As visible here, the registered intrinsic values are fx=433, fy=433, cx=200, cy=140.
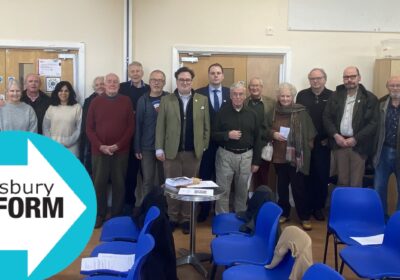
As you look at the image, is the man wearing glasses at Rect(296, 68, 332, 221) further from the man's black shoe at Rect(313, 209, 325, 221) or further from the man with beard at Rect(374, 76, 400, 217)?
the man with beard at Rect(374, 76, 400, 217)

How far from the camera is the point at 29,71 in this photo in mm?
4805

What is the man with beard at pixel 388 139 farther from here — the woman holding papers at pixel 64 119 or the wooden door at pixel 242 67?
the woman holding papers at pixel 64 119

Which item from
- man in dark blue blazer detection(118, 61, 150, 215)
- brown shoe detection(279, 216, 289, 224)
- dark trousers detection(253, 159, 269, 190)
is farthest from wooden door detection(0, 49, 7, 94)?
brown shoe detection(279, 216, 289, 224)

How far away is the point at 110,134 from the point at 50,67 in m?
1.37

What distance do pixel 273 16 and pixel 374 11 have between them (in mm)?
1140

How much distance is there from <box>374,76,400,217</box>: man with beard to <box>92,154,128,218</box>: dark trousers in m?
2.39

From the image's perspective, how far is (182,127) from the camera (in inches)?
152

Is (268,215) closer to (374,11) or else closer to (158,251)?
(158,251)

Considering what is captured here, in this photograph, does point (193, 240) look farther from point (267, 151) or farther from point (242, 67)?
point (242, 67)

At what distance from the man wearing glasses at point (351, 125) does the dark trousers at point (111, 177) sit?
2.01 m

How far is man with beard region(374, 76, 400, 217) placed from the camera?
386 cm

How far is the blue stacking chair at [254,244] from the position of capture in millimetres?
2489

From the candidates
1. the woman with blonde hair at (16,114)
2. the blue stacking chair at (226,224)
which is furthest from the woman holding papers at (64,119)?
the blue stacking chair at (226,224)

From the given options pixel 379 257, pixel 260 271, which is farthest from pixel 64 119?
pixel 379 257
